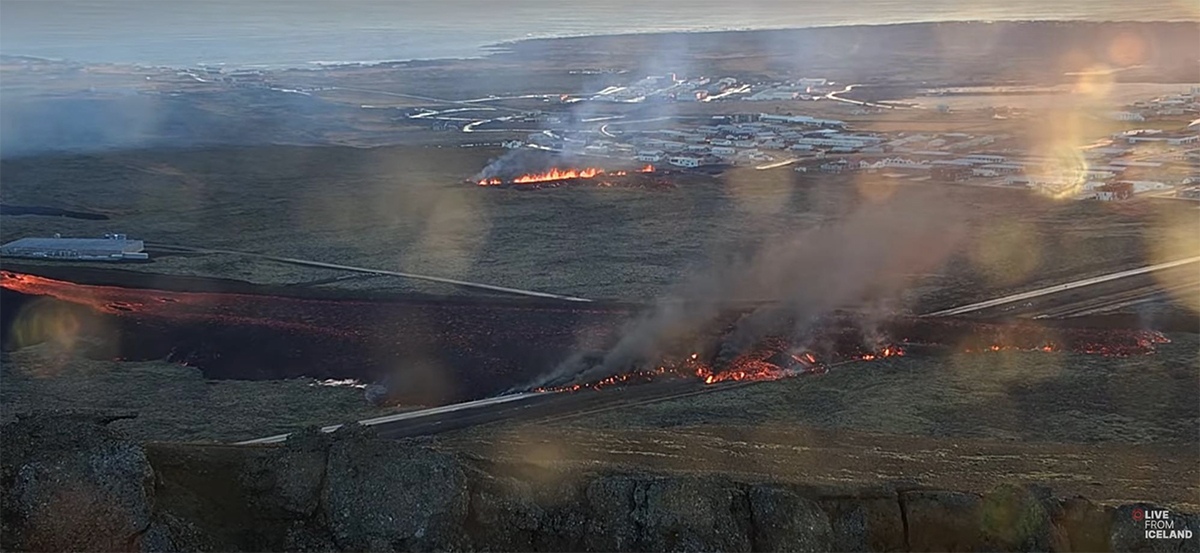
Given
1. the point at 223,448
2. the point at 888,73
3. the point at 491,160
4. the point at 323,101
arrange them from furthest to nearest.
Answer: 1. the point at 888,73
2. the point at 323,101
3. the point at 491,160
4. the point at 223,448

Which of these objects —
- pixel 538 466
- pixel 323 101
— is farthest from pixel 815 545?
pixel 323 101

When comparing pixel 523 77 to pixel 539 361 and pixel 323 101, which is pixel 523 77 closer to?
pixel 323 101

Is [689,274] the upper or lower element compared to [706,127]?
lower

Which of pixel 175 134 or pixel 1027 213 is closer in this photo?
pixel 1027 213

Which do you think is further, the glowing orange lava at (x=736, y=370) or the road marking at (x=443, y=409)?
the glowing orange lava at (x=736, y=370)

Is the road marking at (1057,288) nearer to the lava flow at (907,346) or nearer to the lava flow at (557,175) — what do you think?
the lava flow at (907,346)

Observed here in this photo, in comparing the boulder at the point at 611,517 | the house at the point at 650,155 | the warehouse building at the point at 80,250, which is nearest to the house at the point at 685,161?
the house at the point at 650,155

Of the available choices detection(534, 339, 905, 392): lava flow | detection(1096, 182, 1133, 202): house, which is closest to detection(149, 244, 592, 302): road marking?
detection(534, 339, 905, 392): lava flow

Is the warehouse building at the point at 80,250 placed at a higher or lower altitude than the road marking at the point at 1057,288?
higher
